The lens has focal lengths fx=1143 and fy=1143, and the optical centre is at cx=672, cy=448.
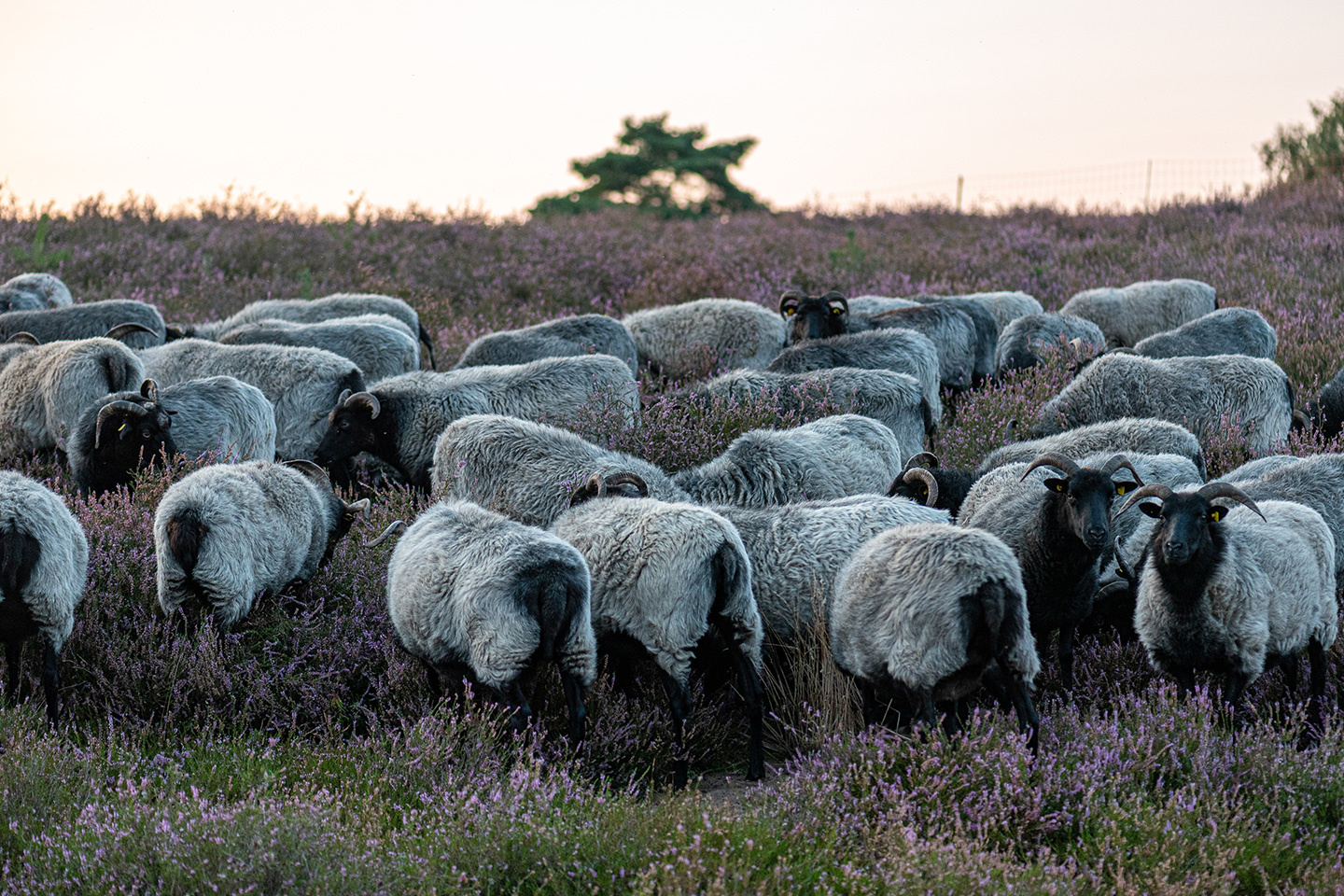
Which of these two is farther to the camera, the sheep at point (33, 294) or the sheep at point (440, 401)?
the sheep at point (33, 294)

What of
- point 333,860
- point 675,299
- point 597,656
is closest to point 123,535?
point 597,656

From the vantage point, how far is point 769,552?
670 cm

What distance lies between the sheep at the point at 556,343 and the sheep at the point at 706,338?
0.45 metres

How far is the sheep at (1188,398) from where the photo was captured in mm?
9891

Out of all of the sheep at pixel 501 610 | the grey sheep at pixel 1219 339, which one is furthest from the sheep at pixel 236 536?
the grey sheep at pixel 1219 339

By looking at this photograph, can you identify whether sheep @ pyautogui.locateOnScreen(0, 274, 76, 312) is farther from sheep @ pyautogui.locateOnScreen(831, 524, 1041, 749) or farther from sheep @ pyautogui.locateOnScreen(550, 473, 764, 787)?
sheep @ pyautogui.locateOnScreen(831, 524, 1041, 749)

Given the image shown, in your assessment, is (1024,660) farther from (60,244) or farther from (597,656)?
(60,244)

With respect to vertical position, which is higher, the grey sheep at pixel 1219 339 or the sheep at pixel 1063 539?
the grey sheep at pixel 1219 339

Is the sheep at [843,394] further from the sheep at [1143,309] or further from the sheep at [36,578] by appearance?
the sheep at [1143,309]

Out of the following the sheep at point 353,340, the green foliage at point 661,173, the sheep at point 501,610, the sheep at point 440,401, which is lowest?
the sheep at point 501,610

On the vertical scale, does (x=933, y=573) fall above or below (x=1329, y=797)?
above

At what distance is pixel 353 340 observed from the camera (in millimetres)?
12438

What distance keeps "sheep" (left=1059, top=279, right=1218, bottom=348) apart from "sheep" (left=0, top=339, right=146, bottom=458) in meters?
11.1

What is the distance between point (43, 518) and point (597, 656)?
2.96 meters
